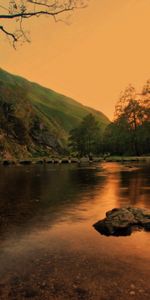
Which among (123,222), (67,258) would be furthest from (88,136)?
(67,258)

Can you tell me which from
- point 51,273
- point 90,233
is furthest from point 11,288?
point 90,233

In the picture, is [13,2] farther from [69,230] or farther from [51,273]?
[51,273]

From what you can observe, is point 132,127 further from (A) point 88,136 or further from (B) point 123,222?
(B) point 123,222

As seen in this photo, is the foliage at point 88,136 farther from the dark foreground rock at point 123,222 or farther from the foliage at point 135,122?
the dark foreground rock at point 123,222

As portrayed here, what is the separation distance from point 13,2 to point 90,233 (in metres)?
11.2

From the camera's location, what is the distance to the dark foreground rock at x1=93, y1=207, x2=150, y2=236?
11883 mm

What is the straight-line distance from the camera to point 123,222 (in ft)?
40.1

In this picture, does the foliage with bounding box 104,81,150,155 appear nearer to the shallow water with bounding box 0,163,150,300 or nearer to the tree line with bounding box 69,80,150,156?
the tree line with bounding box 69,80,150,156

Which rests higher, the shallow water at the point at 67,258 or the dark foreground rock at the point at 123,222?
the dark foreground rock at the point at 123,222

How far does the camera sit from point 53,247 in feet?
33.4

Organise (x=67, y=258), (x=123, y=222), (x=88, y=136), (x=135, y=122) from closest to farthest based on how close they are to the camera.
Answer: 1. (x=67, y=258)
2. (x=123, y=222)
3. (x=135, y=122)
4. (x=88, y=136)

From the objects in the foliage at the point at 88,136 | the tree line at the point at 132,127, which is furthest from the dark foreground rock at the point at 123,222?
the foliage at the point at 88,136

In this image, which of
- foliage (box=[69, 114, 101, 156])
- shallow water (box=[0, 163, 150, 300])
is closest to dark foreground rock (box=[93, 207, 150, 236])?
shallow water (box=[0, 163, 150, 300])

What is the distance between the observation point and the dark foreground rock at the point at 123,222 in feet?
39.0
